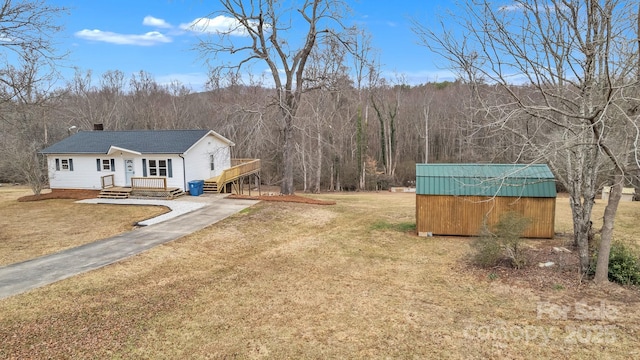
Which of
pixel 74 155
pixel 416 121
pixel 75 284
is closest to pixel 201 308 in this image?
pixel 75 284

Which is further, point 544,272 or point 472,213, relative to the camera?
point 472,213

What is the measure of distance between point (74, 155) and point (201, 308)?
19354mm

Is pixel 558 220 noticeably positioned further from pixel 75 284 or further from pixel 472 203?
pixel 75 284

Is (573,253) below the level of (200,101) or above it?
below

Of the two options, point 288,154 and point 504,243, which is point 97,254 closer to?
point 504,243

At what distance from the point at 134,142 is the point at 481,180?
63.4 feet

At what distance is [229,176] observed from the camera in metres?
22.8

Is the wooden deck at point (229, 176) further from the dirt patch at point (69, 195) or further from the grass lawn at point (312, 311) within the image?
the grass lawn at point (312, 311)

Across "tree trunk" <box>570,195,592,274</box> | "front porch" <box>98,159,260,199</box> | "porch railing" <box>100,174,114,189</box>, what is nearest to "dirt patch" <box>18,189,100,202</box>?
"porch railing" <box>100,174,114,189</box>

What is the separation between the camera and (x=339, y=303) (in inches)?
299

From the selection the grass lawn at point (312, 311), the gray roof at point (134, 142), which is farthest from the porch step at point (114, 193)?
the grass lawn at point (312, 311)

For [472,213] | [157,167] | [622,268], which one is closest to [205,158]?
[157,167]

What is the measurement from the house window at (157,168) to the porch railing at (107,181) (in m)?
1.99

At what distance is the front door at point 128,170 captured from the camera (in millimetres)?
21203
